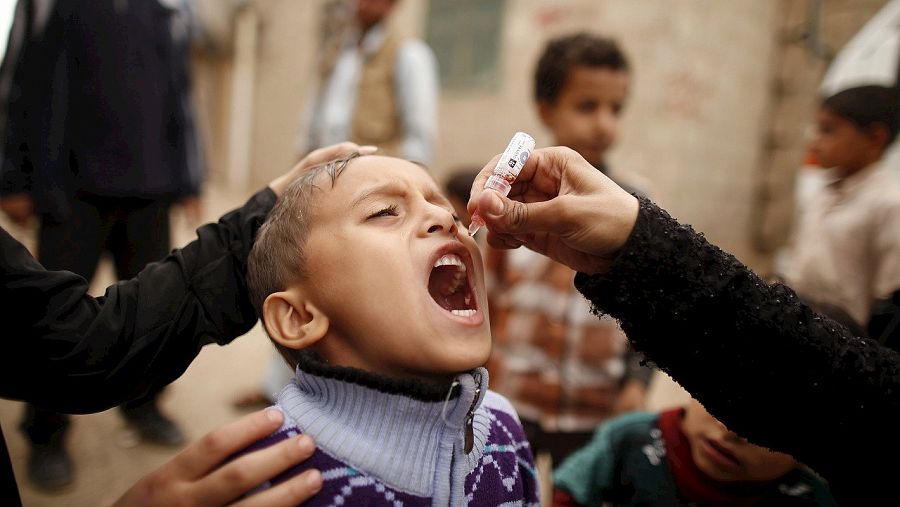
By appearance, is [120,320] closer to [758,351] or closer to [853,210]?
[758,351]

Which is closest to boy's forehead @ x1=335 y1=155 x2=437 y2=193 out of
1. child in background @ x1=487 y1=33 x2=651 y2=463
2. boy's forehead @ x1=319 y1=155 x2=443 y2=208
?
boy's forehead @ x1=319 y1=155 x2=443 y2=208

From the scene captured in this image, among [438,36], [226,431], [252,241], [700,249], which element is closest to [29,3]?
[252,241]

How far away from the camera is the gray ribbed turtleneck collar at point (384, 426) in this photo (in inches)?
31.1

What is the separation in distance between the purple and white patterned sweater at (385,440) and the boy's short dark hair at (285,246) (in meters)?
0.14

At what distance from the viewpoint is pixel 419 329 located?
0.84 meters

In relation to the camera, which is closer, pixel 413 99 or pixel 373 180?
pixel 373 180

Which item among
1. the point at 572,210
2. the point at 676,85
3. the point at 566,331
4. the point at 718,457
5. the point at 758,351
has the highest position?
the point at 572,210

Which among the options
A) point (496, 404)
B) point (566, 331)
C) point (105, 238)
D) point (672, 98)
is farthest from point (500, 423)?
point (672, 98)

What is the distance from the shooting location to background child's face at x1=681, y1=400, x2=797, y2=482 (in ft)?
3.55

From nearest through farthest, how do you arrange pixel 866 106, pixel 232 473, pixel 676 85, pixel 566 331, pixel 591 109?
pixel 232 473
pixel 566 331
pixel 591 109
pixel 866 106
pixel 676 85

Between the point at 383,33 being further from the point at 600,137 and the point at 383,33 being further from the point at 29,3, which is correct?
the point at 29,3

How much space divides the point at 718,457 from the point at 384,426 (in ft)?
2.34

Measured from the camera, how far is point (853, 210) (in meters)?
2.05

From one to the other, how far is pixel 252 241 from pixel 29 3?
81 cm
